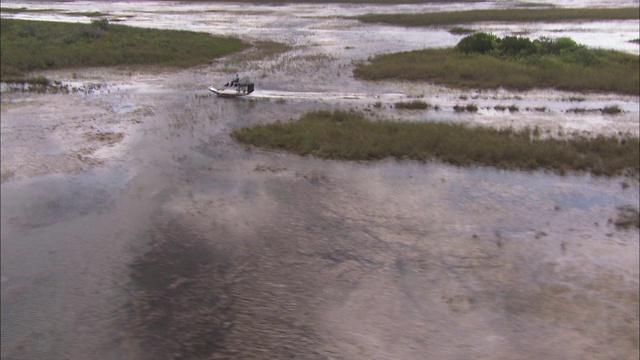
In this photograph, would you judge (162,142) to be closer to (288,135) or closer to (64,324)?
(288,135)

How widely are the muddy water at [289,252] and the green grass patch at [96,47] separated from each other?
542 inches

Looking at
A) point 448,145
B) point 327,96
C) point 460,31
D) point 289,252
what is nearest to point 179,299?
point 289,252

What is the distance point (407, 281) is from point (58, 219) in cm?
1077

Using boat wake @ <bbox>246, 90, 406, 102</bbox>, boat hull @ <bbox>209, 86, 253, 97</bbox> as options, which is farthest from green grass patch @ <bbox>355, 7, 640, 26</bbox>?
boat hull @ <bbox>209, 86, 253, 97</bbox>

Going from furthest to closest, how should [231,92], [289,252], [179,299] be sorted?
1. [231,92]
2. [289,252]
3. [179,299]

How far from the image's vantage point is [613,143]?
19.8m

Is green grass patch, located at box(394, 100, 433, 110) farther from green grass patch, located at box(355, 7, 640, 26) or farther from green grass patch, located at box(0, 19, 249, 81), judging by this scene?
green grass patch, located at box(355, 7, 640, 26)

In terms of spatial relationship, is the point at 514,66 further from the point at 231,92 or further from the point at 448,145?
the point at 231,92

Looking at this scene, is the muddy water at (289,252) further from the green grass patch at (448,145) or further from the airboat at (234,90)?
the airboat at (234,90)

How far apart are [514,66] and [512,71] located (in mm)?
1324

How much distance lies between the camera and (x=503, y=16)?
64.5 metres

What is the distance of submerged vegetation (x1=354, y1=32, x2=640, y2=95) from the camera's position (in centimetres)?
2997

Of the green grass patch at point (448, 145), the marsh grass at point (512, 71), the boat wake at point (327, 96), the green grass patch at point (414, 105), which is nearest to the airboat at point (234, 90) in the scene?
the boat wake at point (327, 96)

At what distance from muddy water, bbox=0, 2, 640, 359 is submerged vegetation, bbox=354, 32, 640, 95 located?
26.1ft
